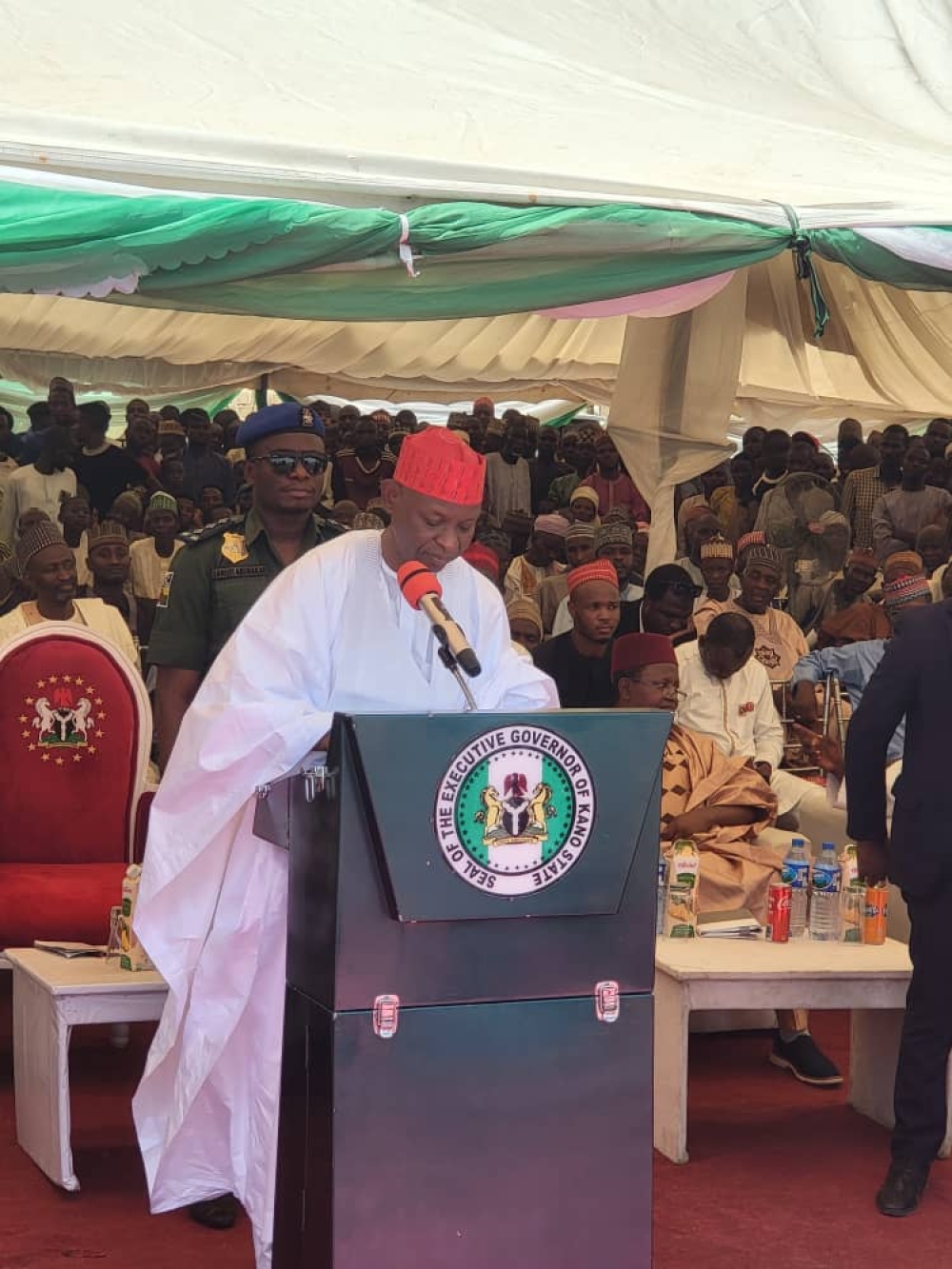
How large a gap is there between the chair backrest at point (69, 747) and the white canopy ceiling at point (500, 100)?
5.53 ft

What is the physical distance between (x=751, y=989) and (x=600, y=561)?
3195 millimetres

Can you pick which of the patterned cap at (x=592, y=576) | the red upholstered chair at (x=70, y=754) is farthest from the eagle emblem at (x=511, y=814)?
the patterned cap at (x=592, y=576)

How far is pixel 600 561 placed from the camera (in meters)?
7.94

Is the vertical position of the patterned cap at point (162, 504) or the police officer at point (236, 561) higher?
the police officer at point (236, 561)

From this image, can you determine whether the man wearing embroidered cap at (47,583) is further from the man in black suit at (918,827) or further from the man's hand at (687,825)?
the man in black suit at (918,827)

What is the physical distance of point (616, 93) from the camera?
605cm

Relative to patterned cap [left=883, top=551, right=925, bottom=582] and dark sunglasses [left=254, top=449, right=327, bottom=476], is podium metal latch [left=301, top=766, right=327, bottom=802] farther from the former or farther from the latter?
patterned cap [left=883, top=551, right=925, bottom=582]

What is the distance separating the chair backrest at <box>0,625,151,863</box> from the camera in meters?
5.82

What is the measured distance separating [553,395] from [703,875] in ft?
31.7

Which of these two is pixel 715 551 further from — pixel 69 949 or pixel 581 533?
pixel 69 949

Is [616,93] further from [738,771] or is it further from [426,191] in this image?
[738,771]

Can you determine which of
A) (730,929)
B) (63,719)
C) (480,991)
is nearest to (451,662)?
(480,991)

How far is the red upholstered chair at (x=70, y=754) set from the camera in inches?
229

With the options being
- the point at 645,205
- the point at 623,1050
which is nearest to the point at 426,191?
the point at 645,205
